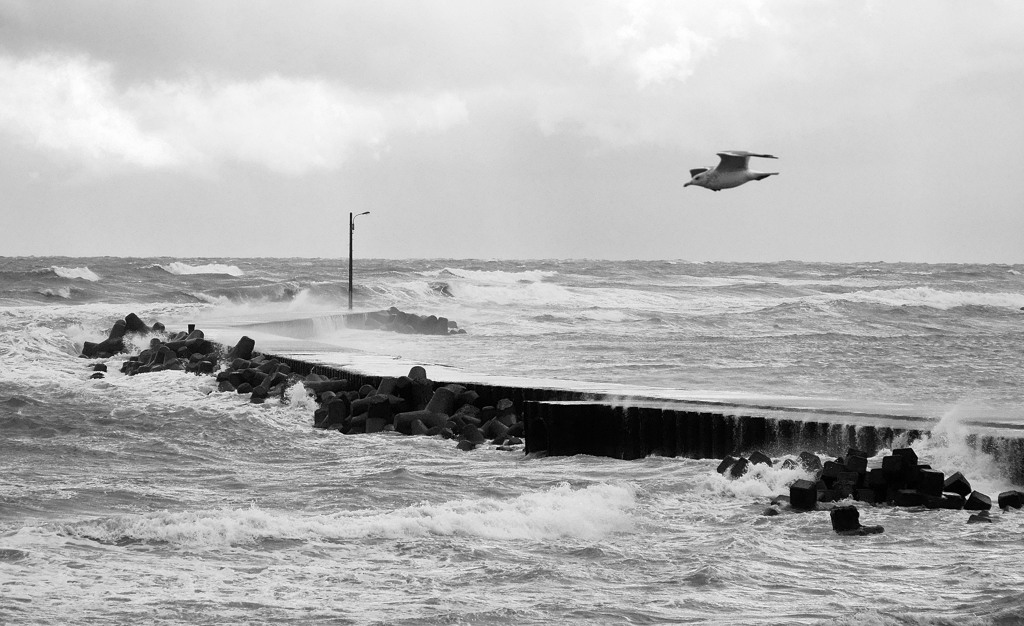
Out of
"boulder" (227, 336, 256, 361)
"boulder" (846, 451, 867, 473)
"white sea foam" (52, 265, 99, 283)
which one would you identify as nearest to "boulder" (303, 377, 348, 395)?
"boulder" (227, 336, 256, 361)

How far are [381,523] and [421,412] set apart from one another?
19.5 ft

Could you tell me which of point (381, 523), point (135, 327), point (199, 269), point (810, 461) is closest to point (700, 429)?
point (810, 461)

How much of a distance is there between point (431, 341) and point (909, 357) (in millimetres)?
10417

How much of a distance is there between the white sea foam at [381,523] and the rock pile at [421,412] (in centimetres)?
410

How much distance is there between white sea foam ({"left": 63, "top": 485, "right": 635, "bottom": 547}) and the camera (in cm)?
833

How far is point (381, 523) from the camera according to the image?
28.6 ft

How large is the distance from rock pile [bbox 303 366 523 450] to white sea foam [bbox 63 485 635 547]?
4.10 m

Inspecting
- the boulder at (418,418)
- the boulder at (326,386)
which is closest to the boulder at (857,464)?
the boulder at (418,418)

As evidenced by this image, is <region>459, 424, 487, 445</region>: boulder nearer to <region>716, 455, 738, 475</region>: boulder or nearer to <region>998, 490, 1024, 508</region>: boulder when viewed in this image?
<region>716, 455, 738, 475</region>: boulder

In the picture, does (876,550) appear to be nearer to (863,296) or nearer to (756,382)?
(756,382)

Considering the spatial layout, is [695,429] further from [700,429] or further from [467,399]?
[467,399]

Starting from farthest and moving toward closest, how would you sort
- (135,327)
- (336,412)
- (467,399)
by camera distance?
(135,327) → (336,412) → (467,399)

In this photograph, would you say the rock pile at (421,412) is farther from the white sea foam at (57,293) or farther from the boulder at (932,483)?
the white sea foam at (57,293)

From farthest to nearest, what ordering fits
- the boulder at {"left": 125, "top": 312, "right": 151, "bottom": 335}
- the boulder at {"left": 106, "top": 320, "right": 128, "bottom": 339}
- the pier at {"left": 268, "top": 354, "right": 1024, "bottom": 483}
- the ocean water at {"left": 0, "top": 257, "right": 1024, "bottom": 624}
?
the boulder at {"left": 125, "top": 312, "right": 151, "bottom": 335}
the boulder at {"left": 106, "top": 320, "right": 128, "bottom": 339}
the pier at {"left": 268, "top": 354, "right": 1024, "bottom": 483}
the ocean water at {"left": 0, "top": 257, "right": 1024, "bottom": 624}
